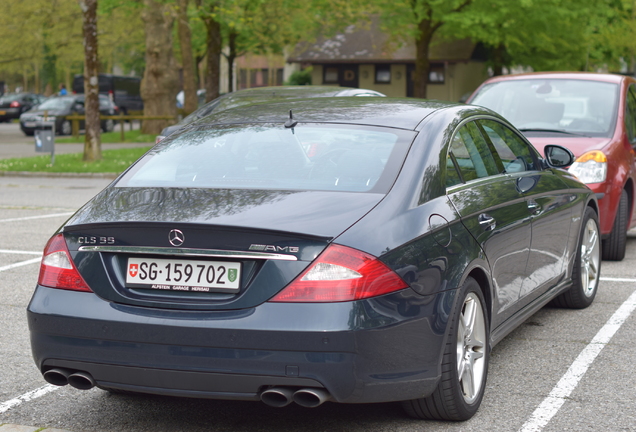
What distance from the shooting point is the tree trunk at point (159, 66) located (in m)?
30.7

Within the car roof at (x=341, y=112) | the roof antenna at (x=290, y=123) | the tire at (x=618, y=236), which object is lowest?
the tire at (x=618, y=236)

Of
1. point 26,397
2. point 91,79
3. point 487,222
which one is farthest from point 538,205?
point 91,79

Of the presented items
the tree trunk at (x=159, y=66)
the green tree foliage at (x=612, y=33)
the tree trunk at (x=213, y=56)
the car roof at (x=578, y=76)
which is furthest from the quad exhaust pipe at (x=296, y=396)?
the green tree foliage at (x=612, y=33)

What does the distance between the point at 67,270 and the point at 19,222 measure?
844 centimetres

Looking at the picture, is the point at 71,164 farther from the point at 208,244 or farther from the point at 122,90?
the point at 122,90

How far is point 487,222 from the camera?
4.62m

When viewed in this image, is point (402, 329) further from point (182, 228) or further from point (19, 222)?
point (19, 222)

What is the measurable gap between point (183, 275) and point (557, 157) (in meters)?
3.37

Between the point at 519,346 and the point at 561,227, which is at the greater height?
the point at 561,227

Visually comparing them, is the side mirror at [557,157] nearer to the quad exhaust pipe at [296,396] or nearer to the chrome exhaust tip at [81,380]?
the quad exhaust pipe at [296,396]

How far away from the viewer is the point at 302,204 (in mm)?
3920

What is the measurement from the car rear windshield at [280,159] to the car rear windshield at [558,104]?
521 centimetres

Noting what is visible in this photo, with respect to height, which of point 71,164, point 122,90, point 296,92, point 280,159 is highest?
point 280,159

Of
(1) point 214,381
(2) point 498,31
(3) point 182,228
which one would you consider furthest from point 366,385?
(2) point 498,31
